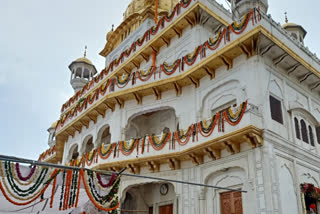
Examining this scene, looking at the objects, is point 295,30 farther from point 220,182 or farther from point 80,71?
point 80,71

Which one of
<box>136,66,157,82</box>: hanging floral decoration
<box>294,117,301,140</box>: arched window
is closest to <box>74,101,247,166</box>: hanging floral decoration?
<box>294,117,301,140</box>: arched window

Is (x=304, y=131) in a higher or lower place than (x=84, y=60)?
lower

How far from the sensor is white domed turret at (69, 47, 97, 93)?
32312mm

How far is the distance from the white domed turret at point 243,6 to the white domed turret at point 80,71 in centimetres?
1769

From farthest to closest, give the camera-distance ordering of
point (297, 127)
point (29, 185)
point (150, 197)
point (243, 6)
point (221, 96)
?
point (243, 6) → point (150, 197) → point (221, 96) → point (297, 127) → point (29, 185)

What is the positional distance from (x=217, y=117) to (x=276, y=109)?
8.80ft

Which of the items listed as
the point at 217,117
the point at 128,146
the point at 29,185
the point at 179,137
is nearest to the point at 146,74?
the point at 128,146

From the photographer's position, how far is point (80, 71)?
3338 centimetres

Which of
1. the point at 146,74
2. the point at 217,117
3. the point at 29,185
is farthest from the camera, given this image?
the point at 146,74

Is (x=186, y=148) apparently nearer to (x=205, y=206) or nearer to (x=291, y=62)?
(x=205, y=206)

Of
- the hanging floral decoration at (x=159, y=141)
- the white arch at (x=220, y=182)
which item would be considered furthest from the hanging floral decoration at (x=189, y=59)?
the white arch at (x=220, y=182)

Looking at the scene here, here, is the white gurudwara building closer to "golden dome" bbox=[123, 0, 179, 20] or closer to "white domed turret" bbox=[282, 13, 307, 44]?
"golden dome" bbox=[123, 0, 179, 20]

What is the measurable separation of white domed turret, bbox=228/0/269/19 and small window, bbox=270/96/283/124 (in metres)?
6.45

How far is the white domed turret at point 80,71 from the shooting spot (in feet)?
106
